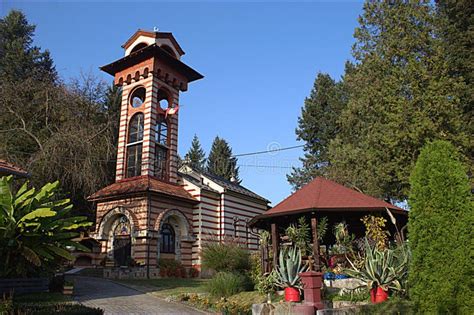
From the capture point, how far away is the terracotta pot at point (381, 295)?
10.1 m

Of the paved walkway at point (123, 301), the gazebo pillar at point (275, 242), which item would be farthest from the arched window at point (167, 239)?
the gazebo pillar at point (275, 242)

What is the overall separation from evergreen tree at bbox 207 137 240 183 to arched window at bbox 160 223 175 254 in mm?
28155

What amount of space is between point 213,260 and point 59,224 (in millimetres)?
6693

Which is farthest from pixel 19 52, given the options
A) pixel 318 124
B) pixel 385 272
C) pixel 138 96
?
pixel 385 272

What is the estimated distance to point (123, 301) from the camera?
518 inches

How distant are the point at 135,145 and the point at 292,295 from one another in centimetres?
1625

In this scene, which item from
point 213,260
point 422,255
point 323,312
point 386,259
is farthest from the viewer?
point 213,260

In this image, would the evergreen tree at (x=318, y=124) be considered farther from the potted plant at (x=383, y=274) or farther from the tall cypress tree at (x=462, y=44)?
the potted plant at (x=383, y=274)

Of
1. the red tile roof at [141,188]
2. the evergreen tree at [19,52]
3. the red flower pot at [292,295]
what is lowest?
the red flower pot at [292,295]

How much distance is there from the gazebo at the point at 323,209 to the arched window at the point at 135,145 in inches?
475

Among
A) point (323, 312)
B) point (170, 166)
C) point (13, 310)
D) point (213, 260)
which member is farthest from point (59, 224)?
point (170, 166)

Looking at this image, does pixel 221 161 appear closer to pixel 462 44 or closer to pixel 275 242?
pixel 462 44

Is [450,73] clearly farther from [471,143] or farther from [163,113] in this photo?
[163,113]

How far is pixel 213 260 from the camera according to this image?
56.7ft
